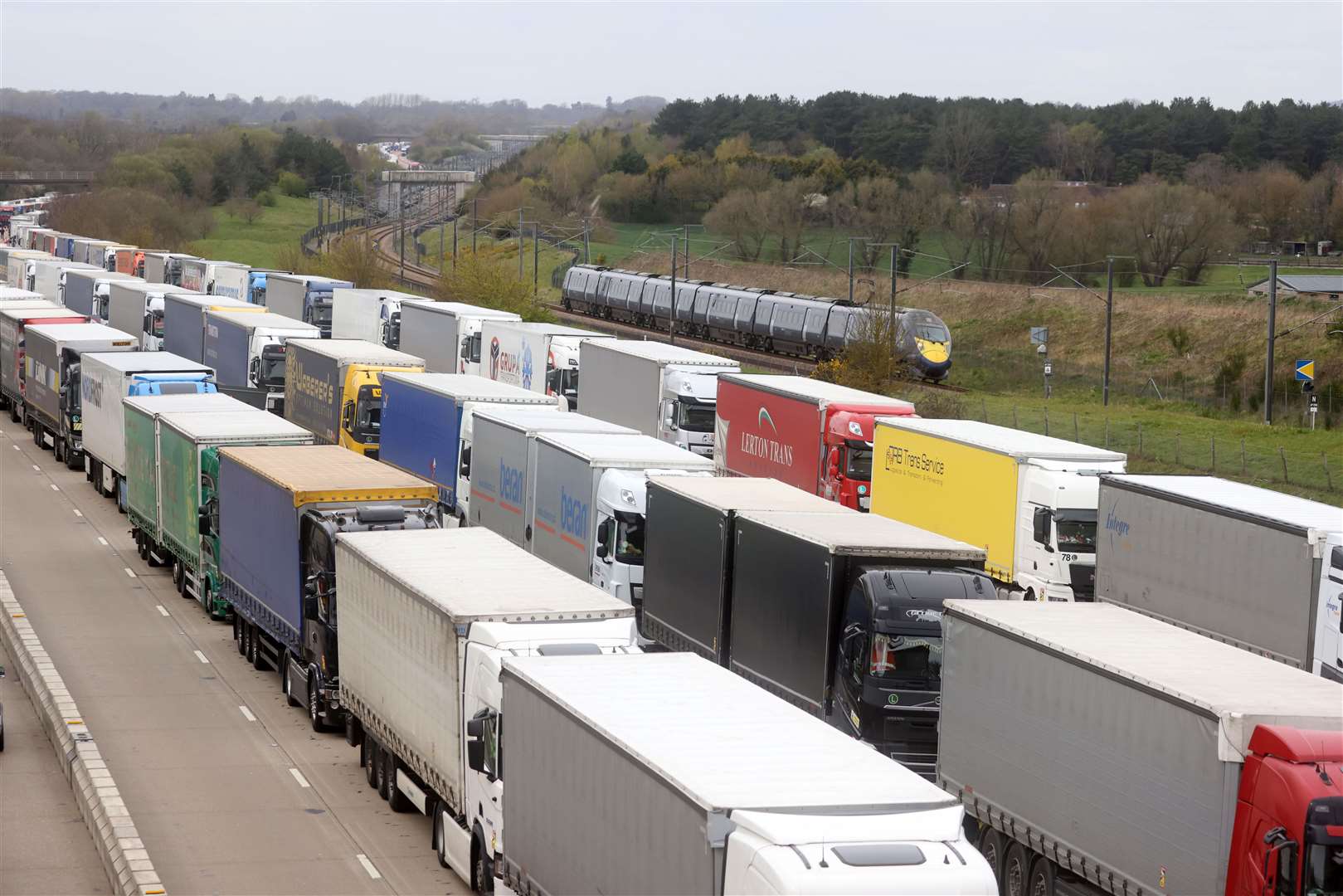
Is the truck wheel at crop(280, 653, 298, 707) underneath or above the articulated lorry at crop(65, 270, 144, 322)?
underneath

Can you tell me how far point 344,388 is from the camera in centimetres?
4016

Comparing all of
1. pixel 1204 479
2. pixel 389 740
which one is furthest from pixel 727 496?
pixel 1204 479

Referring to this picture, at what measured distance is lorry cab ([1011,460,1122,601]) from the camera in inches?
1090

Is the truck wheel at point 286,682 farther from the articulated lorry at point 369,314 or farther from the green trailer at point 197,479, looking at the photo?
the articulated lorry at point 369,314

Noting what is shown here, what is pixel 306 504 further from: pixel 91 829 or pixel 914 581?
pixel 914 581

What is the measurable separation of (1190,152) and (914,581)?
13606 cm

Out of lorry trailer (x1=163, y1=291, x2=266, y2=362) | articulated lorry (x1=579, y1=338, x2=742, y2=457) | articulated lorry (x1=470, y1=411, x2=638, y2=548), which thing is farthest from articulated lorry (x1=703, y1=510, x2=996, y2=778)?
lorry trailer (x1=163, y1=291, x2=266, y2=362)

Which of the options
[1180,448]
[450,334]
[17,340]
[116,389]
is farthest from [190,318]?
[1180,448]

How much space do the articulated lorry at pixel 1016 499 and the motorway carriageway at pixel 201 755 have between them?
10.8 m

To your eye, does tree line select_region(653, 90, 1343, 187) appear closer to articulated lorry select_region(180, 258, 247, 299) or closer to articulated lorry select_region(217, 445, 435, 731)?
articulated lorry select_region(180, 258, 247, 299)

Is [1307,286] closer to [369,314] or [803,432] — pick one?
[369,314]

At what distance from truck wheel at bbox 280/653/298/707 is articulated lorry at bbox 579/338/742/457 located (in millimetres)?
17521

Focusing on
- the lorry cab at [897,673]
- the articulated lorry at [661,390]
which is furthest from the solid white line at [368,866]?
the articulated lorry at [661,390]

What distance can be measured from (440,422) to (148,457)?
6.05 metres
